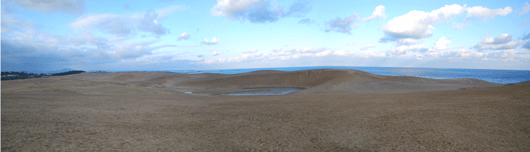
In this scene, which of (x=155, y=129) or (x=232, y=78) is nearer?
(x=155, y=129)

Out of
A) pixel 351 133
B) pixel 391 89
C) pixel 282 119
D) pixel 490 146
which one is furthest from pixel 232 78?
pixel 490 146

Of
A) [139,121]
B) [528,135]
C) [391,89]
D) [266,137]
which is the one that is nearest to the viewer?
[528,135]

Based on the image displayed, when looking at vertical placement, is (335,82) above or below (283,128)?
above

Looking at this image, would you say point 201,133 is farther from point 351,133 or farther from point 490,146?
point 490,146

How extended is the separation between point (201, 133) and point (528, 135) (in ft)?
22.7

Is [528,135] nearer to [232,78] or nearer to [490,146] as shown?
[490,146]

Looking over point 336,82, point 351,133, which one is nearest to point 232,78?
point 336,82

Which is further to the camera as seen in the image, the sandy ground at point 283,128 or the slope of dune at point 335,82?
the slope of dune at point 335,82

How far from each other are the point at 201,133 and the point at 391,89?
59.7 ft

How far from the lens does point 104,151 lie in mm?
4227

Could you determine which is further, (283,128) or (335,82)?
(335,82)

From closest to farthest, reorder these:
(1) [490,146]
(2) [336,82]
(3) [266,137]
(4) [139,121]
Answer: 1. (1) [490,146]
2. (3) [266,137]
3. (4) [139,121]
4. (2) [336,82]

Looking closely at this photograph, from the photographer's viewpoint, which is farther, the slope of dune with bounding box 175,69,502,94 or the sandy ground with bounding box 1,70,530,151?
the slope of dune with bounding box 175,69,502,94

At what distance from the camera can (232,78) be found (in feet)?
99.8
